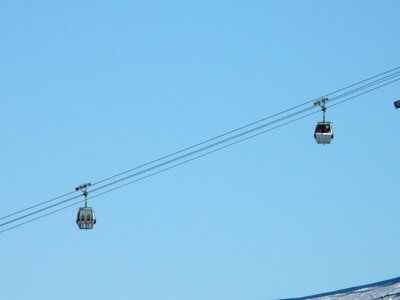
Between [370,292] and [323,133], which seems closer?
[323,133]

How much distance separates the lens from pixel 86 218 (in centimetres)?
9819

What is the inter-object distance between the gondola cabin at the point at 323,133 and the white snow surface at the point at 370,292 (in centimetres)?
964

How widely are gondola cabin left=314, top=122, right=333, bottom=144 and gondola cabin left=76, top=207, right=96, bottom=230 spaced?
1175 cm

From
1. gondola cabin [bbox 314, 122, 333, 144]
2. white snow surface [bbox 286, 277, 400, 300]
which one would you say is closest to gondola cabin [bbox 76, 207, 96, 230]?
gondola cabin [bbox 314, 122, 333, 144]

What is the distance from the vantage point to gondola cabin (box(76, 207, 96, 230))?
321 feet

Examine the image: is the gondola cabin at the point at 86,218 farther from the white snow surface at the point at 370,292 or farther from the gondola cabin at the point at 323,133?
the white snow surface at the point at 370,292

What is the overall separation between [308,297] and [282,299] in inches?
100

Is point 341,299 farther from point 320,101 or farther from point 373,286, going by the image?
point 320,101

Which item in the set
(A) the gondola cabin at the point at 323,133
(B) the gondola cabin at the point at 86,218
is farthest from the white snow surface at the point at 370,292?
(B) the gondola cabin at the point at 86,218

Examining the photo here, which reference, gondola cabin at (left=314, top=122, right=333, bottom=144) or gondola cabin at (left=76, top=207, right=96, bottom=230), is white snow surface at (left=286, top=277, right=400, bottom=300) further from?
gondola cabin at (left=76, top=207, right=96, bottom=230)

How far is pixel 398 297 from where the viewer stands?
9925cm

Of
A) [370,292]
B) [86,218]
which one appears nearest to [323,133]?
[86,218]

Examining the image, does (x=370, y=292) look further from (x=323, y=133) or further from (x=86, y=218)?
(x=86, y=218)

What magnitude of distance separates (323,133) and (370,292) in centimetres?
1246
